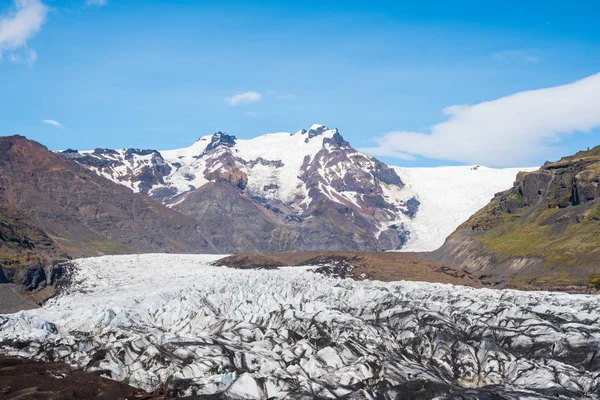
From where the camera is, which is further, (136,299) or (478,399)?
(136,299)

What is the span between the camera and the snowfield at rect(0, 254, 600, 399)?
2249 inches

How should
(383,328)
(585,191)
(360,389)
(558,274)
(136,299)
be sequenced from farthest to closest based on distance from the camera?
(585,191) → (558,274) → (136,299) → (383,328) → (360,389)

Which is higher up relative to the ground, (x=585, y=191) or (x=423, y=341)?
(x=585, y=191)

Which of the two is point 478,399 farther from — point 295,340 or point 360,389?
point 295,340

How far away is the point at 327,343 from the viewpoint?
69.1 metres

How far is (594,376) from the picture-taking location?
60625 millimetres

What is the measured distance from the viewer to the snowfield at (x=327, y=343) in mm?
57125

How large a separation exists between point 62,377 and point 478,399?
1635 inches

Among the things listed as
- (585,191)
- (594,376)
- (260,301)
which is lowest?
(594,376)

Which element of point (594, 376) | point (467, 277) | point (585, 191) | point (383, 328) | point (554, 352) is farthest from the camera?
point (585, 191)

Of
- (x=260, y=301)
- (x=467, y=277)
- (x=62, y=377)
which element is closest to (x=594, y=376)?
(x=260, y=301)

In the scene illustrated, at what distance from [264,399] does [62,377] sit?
22.6 meters

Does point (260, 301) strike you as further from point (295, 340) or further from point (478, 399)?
point (478, 399)

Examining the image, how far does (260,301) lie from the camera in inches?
3661
